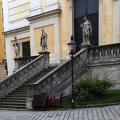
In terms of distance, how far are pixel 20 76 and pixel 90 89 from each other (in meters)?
6.98

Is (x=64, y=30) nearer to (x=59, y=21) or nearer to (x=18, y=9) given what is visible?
(x=59, y=21)

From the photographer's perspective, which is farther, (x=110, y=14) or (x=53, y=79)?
(x=110, y=14)

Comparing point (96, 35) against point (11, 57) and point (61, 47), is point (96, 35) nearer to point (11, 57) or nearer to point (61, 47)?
point (61, 47)

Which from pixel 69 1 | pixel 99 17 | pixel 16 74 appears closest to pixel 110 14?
pixel 99 17

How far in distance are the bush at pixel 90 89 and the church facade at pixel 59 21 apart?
6216 mm

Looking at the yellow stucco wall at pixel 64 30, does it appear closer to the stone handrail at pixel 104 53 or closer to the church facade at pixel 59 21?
the church facade at pixel 59 21

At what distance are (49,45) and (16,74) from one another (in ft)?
21.8

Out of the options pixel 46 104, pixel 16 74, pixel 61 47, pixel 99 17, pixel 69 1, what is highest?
pixel 69 1

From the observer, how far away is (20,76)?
738 inches

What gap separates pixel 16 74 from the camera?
18.5 metres

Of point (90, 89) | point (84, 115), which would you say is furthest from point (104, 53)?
point (84, 115)

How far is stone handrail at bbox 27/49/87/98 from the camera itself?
14406 millimetres

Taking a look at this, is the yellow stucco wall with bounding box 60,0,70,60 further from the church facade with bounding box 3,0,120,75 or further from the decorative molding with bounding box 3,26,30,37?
the decorative molding with bounding box 3,26,30,37

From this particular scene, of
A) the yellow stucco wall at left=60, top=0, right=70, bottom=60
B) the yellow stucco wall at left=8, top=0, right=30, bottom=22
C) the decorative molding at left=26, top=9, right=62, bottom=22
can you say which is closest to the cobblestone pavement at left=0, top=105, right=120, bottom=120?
the yellow stucco wall at left=60, top=0, right=70, bottom=60
